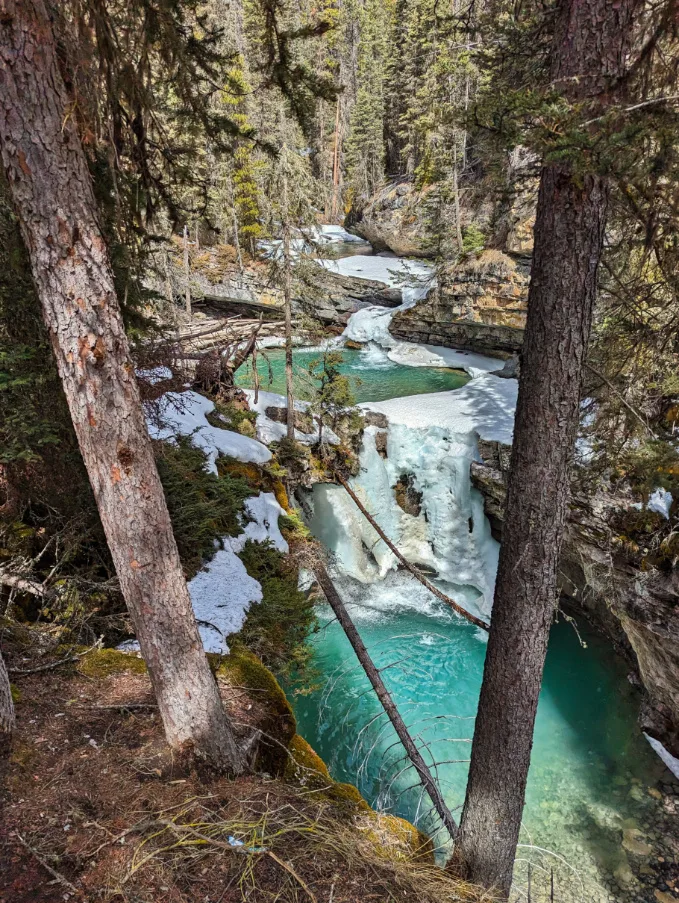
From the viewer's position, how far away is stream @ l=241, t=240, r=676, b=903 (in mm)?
6672

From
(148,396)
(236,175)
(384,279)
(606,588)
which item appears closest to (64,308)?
(148,396)

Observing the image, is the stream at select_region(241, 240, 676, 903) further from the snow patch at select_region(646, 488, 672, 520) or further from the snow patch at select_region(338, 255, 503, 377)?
the snow patch at select_region(646, 488, 672, 520)

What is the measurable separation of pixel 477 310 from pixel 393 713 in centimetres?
1492

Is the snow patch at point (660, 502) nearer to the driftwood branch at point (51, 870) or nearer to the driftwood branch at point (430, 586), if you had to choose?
the driftwood branch at point (430, 586)

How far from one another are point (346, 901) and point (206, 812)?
0.86 metres

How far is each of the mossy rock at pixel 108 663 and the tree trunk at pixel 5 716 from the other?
0.89m

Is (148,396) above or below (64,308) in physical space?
below

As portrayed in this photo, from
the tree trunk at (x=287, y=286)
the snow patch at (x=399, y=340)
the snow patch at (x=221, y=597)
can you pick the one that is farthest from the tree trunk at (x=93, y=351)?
the snow patch at (x=399, y=340)

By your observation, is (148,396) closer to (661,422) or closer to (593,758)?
(661,422)

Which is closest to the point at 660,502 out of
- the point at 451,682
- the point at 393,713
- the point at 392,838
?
the point at 451,682

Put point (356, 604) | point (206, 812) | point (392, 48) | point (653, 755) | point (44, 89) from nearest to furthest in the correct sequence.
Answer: point (44, 89)
point (206, 812)
point (653, 755)
point (356, 604)
point (392, 48)

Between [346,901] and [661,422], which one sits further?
[661,422]

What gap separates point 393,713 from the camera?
202 inches

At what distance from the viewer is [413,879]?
288 centimetres
